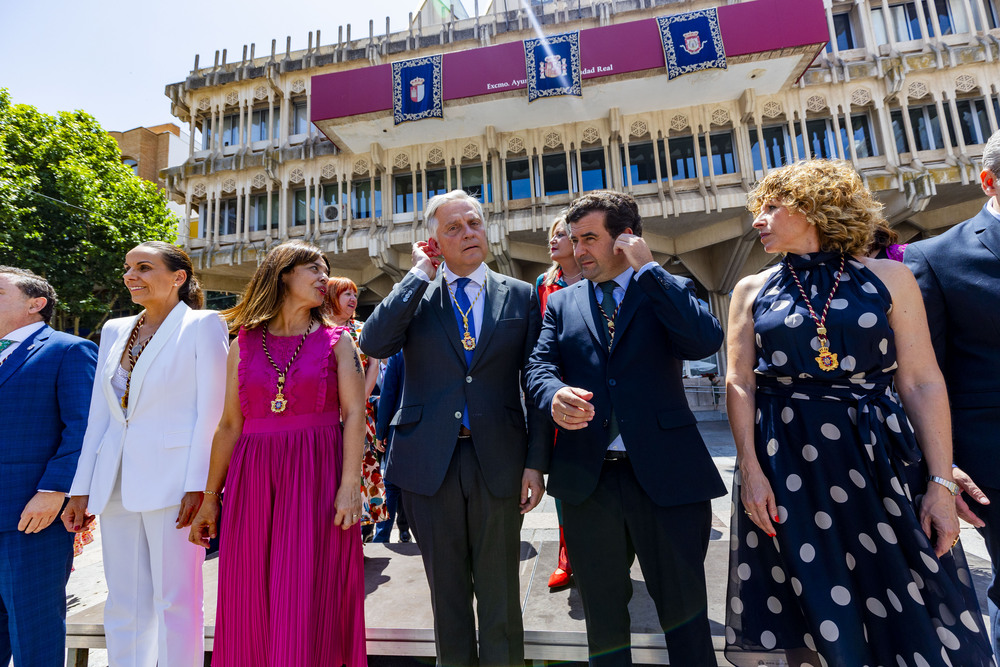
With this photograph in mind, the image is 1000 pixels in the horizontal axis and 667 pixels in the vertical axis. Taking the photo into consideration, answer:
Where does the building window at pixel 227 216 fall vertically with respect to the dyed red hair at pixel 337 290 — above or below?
above

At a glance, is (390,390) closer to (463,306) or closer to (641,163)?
(463,306)

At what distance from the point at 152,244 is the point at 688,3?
1779 centimetres

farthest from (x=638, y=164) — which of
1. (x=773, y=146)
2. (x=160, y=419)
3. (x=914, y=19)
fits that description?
(x=160, y=419)

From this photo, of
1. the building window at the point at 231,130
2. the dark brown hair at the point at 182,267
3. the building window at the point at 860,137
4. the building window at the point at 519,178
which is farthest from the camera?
the building window at the point at 231,130

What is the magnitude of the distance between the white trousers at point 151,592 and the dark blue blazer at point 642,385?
6.44 feet

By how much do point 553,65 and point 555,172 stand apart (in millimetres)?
3476

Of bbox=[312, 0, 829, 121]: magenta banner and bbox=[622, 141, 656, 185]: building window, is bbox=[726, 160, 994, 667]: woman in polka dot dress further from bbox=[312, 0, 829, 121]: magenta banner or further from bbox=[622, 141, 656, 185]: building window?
bbox=[622, 141, 656, 185]: building window

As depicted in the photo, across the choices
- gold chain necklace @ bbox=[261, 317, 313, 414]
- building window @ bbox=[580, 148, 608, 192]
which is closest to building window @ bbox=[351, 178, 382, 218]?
building window @ bbox=[580, 148, 608, 192]

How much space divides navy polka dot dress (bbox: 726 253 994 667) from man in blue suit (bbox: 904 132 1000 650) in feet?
1.00

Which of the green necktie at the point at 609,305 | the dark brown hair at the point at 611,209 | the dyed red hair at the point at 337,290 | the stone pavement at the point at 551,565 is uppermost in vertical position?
the dyed red hair at the point at 337,290

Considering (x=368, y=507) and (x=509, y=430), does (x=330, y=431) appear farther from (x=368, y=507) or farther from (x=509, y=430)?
(x=368, y=507)

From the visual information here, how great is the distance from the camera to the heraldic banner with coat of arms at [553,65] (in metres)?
13.3

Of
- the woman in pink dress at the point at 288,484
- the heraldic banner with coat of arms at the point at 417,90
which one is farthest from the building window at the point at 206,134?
the woman in pink dress at the point at 288,484

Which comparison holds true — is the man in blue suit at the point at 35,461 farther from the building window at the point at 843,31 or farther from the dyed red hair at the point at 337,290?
the building window at the point at 843,31
